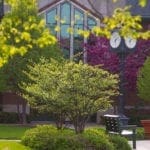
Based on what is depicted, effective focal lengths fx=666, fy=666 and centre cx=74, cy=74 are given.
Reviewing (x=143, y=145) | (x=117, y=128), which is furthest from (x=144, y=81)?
(x=117, y=128)

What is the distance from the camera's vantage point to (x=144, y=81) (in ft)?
109

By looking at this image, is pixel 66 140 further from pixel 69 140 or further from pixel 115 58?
pixel 115 58

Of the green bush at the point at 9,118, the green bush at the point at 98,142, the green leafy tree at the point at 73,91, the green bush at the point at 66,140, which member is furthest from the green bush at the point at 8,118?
the green bush at the point at 98,142

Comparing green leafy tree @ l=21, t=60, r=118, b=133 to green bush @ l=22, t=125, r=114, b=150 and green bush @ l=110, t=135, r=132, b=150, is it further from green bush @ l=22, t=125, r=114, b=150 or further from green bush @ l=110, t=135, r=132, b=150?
green bush @ l=110, t=135, r=132, b=150

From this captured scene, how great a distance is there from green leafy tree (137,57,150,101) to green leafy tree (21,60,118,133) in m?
16.1

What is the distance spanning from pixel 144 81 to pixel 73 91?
17.3 meters

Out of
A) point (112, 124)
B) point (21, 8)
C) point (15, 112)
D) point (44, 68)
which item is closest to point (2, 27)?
point (44, 68)

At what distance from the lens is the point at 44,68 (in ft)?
57.5

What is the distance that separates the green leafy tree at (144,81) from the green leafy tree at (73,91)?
16.1 m

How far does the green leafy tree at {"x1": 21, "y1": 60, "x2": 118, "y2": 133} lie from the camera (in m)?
16.3

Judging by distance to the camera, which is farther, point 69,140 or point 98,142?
point 98,142

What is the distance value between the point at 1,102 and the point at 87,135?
73.5 feet

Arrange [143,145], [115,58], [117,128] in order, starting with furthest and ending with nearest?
Answer: [115,58]
[143,145]
[117,128]

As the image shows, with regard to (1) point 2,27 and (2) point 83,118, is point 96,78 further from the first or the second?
(1) point 2,27
